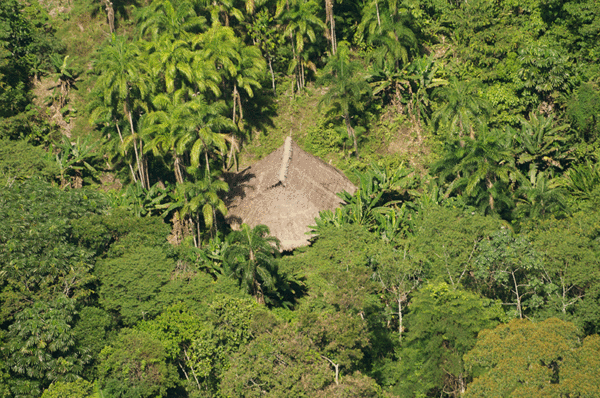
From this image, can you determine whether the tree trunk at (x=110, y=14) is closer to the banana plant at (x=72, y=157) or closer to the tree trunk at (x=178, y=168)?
the banana plant at (x=72, y=157)

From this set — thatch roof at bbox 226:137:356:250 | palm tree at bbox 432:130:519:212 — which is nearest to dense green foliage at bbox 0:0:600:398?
palm tree at bbox 432:130:519:212

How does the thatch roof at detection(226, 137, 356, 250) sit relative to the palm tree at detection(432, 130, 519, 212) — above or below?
below

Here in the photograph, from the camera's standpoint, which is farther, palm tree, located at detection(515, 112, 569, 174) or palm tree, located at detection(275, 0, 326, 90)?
palm tree, located at detection(275, 0, 326, 90)

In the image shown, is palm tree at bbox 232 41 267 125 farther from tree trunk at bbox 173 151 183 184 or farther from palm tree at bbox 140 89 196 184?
tree trunk at bbox 173 151 183 184

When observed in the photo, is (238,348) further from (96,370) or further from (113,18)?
(113,18)

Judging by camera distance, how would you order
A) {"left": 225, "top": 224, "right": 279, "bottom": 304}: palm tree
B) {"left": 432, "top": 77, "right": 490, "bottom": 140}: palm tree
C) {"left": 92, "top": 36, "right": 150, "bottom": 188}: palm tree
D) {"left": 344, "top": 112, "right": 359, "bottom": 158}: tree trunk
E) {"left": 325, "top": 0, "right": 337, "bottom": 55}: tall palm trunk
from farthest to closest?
{"left": 325, "top": 0, "right": 337, "bottom": 55}: tall palm trunk < {"left": 344, "top": 112, "right": 359, "bottom": 158}: tree trunk < {"left": 92, "top": 36, "right": 150, "bottom": 188}: palm tree < {"left": 432, "top": 77, "right": 490, "bottom": 140}: palm tree < {"left": 225, "top": 224, "right": 279, "bottom": 304}: palm tree

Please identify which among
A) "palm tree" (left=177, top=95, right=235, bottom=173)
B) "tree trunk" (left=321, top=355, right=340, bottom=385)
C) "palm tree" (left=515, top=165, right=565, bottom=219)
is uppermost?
"palm tree" (left=177, top=95, right=235, bottom=173)

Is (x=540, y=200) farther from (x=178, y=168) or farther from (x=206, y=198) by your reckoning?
(x=178, y=168)

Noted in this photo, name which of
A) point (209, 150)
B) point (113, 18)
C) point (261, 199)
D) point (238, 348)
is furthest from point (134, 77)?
point (238, 348)
